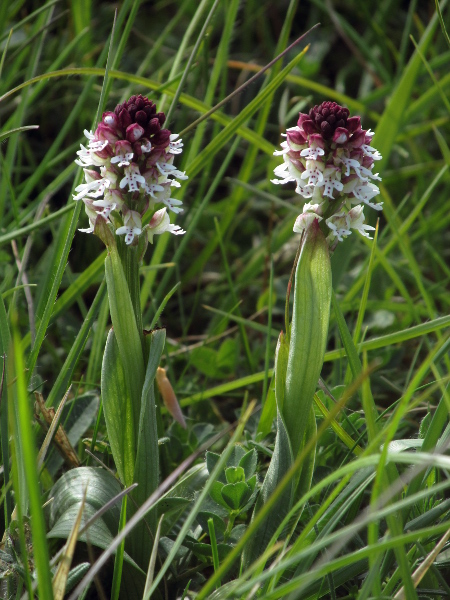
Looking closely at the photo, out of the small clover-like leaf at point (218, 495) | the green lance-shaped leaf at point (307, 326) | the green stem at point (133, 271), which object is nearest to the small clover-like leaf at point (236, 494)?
the small clover-like leaf at point (218, 495)

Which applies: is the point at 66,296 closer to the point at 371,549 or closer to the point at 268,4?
the point at 371,549

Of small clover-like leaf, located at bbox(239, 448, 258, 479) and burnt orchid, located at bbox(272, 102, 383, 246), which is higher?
burnt orchid, located at bbox(272, 102, 383, 246)

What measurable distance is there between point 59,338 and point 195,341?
49 cm

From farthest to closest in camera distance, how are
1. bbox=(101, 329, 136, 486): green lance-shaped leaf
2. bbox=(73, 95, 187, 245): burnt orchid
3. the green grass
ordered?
bbox=(101, 329, 136, 486): green lance-shaped leaf
bbox=(73, 95, 187, 245): burnt orchid
the green grass

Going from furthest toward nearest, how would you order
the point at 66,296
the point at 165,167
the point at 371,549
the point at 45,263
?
1. the point at 45,263
2. the point at 66,296
3. the point at 165,167
4. the point at 371,549

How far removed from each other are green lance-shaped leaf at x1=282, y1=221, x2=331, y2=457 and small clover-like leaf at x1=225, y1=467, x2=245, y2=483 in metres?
0.12

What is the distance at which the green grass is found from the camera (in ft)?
3.24

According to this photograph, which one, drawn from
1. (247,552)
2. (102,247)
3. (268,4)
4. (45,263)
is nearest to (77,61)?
(102,247)

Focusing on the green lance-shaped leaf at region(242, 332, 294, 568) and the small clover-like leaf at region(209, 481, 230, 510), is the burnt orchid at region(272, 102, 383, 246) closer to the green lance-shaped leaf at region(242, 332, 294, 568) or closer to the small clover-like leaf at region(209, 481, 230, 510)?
the green lance-shaped leaf at region(242, 332, 294, 568)

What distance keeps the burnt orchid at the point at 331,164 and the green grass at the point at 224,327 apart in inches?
6.2

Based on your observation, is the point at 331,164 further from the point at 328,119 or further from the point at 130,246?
the point at 130,246

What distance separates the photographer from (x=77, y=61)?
8.63 ft

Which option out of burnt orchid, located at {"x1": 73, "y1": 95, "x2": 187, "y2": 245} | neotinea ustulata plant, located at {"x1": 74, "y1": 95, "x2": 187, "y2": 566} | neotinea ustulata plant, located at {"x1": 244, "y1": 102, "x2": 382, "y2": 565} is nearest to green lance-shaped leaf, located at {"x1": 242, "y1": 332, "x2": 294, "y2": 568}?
neotinea ustulata plant, located at {"x1": 244, "y1": 102, "x2": 382, "y2": 565}

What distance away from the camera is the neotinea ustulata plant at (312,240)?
3.67 ft
